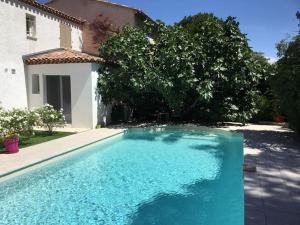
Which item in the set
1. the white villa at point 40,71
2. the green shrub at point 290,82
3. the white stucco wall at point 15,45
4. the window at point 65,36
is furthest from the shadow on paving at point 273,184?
the window at point 65,36

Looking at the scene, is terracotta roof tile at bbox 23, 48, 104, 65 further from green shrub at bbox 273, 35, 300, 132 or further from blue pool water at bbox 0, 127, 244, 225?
green shrub at bbox 273, 35, 300, 132

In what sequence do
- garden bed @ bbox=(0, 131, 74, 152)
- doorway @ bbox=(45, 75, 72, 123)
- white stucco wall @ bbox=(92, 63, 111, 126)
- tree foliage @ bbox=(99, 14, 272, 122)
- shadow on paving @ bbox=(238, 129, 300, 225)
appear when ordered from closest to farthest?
shadow on paving @ bbox=(238, 129, 300, 225) → garden bed @ bbox=(0, 131, 74, 152) → white stucco wall @ bbox=(92, 63, 111, 126) → tree foliage @ bbox=(99, 14, 272, 122) → doorway @ bbox=(45, 75, 72, 123)

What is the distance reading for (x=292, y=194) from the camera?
7898 millimetres

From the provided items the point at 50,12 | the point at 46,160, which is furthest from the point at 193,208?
the point at 50,12

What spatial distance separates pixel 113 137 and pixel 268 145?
24.9ft

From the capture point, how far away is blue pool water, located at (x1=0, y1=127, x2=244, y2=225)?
26.0 ft

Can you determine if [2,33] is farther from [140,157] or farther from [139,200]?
[139,200]

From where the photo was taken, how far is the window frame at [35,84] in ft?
68.1

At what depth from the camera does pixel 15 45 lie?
63.8 ft

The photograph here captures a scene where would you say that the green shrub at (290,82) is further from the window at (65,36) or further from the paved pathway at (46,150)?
the window at (65,36)

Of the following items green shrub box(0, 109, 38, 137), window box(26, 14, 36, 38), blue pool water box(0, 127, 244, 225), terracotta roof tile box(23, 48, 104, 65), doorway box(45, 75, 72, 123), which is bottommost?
blue pool water box(0, 127, 244, 225)

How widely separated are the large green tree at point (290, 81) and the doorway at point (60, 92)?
1215cm

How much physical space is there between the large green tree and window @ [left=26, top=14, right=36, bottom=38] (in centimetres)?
1437

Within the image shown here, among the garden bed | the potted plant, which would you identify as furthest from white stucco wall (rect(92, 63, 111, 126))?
the potted plant
